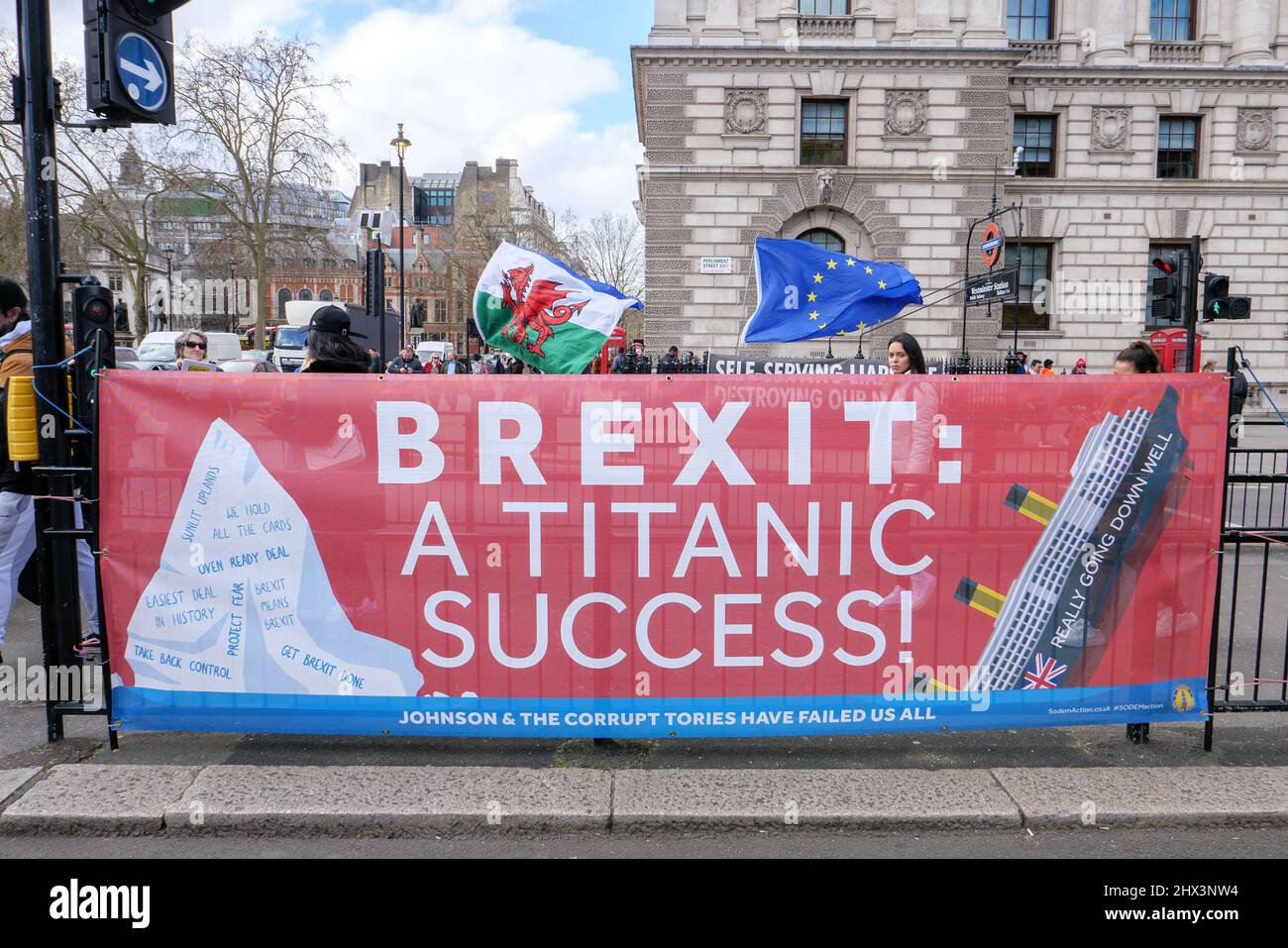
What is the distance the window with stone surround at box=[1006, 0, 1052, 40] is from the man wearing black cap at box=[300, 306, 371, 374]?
3129 cm

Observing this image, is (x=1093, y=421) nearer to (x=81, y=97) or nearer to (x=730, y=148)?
(x=730, y=148)

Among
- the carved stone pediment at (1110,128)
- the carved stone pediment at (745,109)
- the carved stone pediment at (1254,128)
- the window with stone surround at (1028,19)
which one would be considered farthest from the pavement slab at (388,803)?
the carved stone pediment at (1254,128)

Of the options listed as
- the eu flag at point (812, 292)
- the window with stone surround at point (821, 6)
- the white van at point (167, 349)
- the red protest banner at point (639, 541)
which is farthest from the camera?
the white van at point (167, 349)

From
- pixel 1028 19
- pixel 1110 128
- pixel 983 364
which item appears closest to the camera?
pixel 983 364

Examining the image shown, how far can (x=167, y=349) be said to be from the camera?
108ft

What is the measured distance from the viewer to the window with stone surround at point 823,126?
94.3 ft

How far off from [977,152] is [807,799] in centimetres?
2864

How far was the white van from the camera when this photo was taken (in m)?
30.1

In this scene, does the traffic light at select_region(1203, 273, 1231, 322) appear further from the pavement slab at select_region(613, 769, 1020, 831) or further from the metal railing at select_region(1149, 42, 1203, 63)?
the metal railing at select_region(1149, 42, 1203, 63)

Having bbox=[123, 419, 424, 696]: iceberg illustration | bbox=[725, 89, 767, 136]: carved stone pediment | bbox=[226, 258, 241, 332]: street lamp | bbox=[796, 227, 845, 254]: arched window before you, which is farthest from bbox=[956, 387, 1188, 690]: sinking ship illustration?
bbox=[226, 258, 241, 332]: street lamp

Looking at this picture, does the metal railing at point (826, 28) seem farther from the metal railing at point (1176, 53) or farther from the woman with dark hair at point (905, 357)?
the woman with dark hair at point (905, 357)

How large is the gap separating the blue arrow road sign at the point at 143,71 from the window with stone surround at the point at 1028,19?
104ft

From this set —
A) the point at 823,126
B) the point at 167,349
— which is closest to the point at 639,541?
the point at 823,126

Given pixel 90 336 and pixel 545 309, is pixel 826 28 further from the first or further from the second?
pixel 90 336
